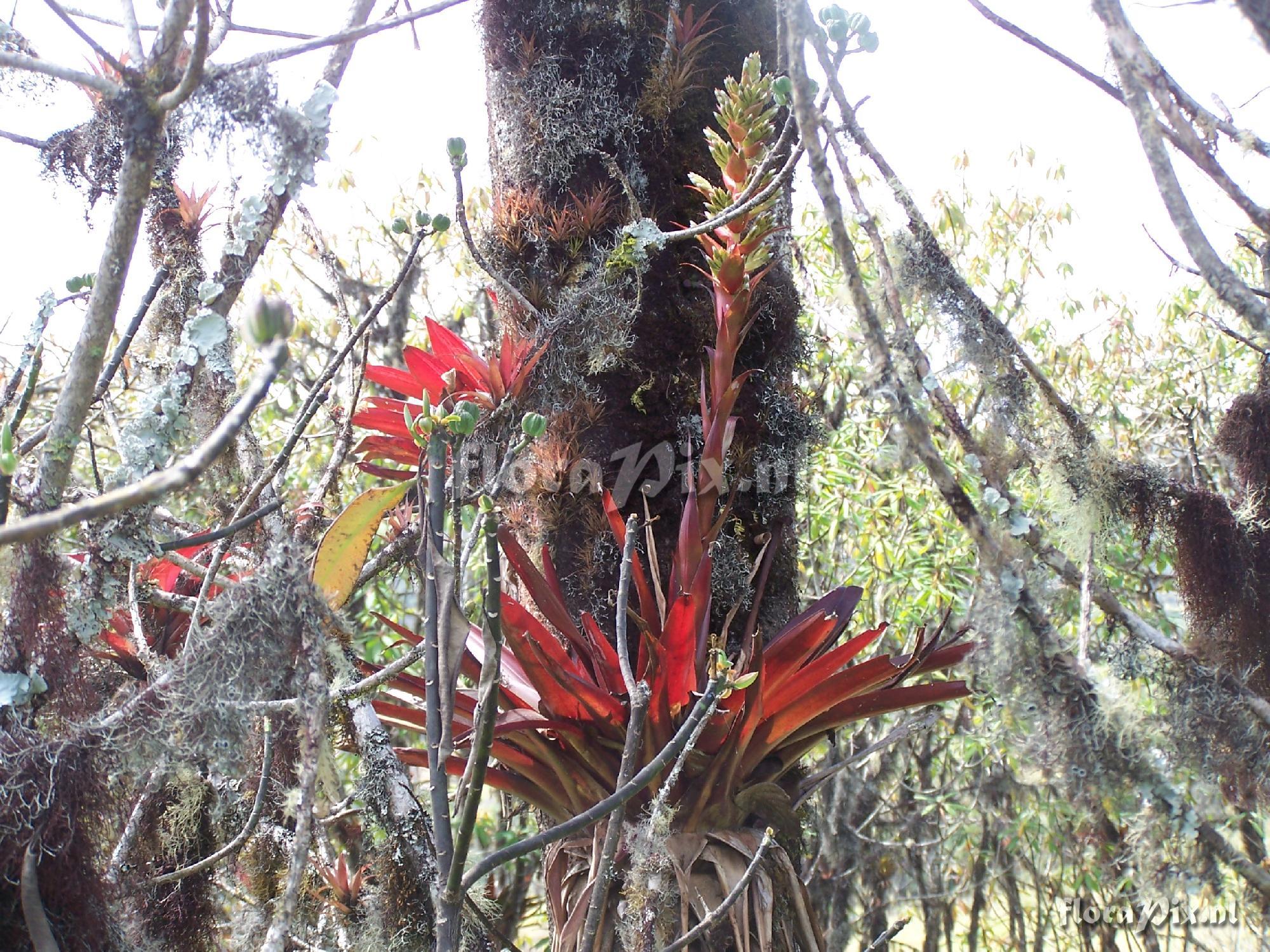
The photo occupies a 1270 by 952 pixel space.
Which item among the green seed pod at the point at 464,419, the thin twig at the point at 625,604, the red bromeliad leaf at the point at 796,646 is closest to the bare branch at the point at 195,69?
the green seed pod at the point at 464,419

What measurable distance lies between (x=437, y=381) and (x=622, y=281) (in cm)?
24

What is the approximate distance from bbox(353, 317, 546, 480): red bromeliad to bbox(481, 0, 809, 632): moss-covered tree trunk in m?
0.08

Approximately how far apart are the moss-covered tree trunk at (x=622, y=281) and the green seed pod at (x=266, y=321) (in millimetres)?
680

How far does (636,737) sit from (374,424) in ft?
1.71

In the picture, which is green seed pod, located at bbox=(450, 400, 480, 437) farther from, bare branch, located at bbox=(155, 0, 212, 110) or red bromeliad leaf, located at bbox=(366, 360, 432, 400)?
red bromeliad leaf, located at bbox=(366, 360, 432, 400)

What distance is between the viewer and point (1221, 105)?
45.3 inches

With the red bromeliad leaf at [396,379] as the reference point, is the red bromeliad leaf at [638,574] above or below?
below

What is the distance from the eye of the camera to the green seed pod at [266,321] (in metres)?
0.38

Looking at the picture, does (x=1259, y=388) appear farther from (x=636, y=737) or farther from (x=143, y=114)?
(x=143, y=114)

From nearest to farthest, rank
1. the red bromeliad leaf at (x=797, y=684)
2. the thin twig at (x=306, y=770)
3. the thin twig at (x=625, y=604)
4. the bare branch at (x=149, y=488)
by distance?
Result: the bare branch at (x=149, y=488), the thin twig at (x=306, y=770), the thin twig at (x=625, y=604), the red bromeliad leaf at (x=797, y=684)

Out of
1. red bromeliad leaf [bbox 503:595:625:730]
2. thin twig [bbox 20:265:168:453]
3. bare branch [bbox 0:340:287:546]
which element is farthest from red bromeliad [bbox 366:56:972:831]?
bare branch [bbox 0:340:287:546]

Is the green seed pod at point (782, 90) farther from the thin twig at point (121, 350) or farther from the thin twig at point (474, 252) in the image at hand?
the thin twig at point (121, 350)

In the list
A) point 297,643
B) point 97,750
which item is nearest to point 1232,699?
point 297,643

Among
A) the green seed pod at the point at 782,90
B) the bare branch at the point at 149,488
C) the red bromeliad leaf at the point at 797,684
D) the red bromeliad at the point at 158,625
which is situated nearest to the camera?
the bare branch at the point at 149,488
